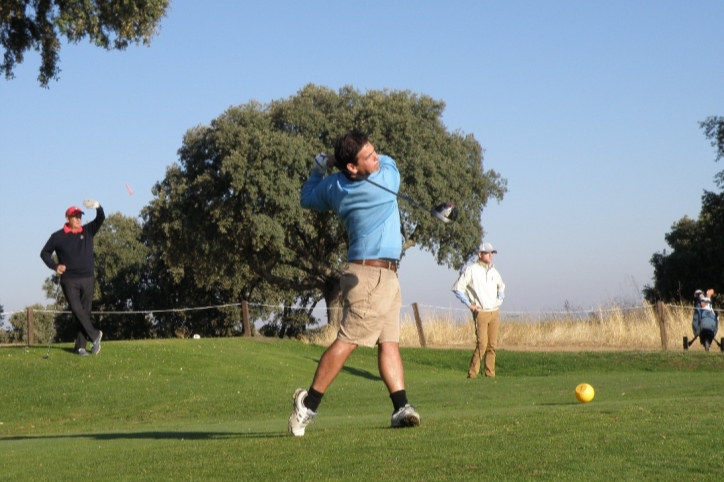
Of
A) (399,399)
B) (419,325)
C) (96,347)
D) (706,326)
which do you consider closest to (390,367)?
(399,399)

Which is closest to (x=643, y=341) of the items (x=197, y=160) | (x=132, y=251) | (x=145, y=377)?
(x=145, y=377)

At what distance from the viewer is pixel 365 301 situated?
7.47 meters

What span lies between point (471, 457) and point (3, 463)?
3872mm

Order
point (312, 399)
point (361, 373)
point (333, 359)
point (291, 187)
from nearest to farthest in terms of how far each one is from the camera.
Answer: point (333, 359) < point (312, 399) < point (361, 373) < point (291, 187)

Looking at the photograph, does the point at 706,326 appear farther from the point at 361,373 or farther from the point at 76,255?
the point at 76,255

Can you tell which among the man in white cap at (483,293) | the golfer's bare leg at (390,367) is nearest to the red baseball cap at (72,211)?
the man in white cap at (483,293)

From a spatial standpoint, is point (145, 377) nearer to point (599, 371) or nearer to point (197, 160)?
point (599, 371)

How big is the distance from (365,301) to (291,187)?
115ft

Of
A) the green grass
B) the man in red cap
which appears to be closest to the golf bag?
the green grass

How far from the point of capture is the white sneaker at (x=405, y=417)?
7.63 metres

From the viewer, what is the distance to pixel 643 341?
2969 centimetres

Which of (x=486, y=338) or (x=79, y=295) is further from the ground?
(x=79, y=295)

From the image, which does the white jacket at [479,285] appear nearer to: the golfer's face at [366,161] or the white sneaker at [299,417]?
the white sneaker at [299,417]

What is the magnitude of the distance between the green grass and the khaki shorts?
0.72m
